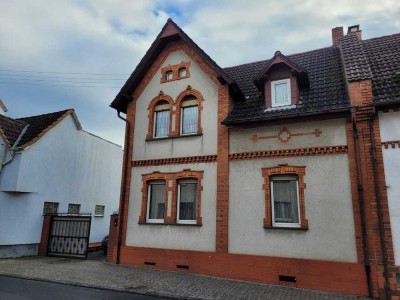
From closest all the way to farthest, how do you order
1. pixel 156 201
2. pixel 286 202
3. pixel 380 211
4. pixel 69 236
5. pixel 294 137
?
1. pixel 380 211
2. pixel 286 202
3. pixel 294 137
4. pixel 156 201
5. pixel 69 236

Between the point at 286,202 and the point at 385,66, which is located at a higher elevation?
the point at 385,66

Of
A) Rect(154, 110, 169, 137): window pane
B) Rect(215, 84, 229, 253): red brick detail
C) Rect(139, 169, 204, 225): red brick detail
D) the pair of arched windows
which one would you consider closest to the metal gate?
Rect(139, 169, 204, 225): red brick detail

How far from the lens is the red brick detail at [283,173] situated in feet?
32.0

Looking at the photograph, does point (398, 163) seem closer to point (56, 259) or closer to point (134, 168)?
point (134, 168)

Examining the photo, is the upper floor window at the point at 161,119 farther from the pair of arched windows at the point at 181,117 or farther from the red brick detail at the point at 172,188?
the red brick detail at the point at 172,188

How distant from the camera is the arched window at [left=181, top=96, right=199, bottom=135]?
1241 centimetres

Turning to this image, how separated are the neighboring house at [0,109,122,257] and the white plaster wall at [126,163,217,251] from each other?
610 cm

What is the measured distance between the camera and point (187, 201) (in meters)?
11.8

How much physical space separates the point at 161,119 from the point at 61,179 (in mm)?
7752

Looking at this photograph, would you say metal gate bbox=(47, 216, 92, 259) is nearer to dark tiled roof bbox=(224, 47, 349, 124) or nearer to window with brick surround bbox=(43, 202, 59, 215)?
window with brick surround bbox=(43, 202, 59, 215)

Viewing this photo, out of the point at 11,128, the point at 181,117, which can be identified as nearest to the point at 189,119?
the point at 181,117

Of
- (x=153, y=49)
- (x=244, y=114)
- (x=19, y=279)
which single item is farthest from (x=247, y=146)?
(x=19, y=279)

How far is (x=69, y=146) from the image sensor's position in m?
17.8

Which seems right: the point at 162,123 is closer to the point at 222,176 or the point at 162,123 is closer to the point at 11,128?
the point at 222,176
